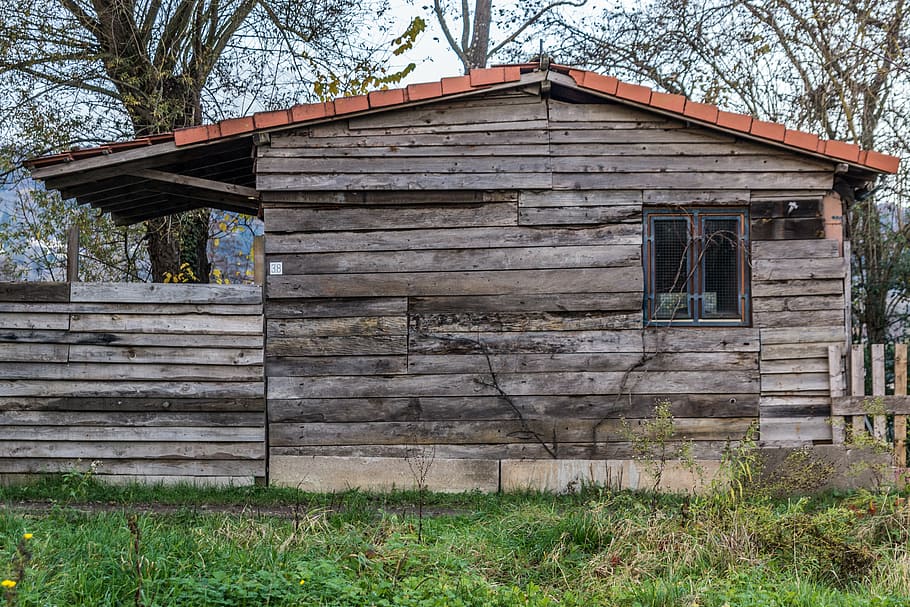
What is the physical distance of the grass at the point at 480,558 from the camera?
14.6ft

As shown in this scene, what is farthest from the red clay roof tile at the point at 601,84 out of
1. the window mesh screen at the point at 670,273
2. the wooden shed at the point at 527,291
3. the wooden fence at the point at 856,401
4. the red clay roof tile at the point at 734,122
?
the wooden fence at the point at 856,401

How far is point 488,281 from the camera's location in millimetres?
8445

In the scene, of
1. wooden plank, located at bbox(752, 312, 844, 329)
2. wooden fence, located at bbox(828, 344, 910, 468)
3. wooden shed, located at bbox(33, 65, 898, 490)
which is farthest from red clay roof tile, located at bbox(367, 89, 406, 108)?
wooden fence, located at bbox(828, 344, 910, 468)

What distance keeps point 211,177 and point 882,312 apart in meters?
10.6

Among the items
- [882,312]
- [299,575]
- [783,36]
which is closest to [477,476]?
[299,575]

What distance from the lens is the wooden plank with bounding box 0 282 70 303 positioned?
8.21 metres

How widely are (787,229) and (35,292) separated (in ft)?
25.9

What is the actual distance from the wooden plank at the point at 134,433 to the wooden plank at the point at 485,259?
194 cm

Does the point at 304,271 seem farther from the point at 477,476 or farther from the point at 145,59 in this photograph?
the point at 145,59

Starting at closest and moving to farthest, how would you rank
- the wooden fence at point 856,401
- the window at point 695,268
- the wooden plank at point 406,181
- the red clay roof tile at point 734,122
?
the red clay roof tile at point 734,122 → the wooden fence at point 856,401 → the wooden plank at point 406,181 → the window at point 695,268

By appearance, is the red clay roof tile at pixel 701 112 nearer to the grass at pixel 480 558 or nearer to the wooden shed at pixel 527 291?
the wooden shed at pixel 527 291

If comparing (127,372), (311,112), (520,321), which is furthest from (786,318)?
(127,372)

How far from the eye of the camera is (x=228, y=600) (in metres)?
4.24

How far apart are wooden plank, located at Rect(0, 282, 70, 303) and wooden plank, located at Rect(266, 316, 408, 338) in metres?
2.13
